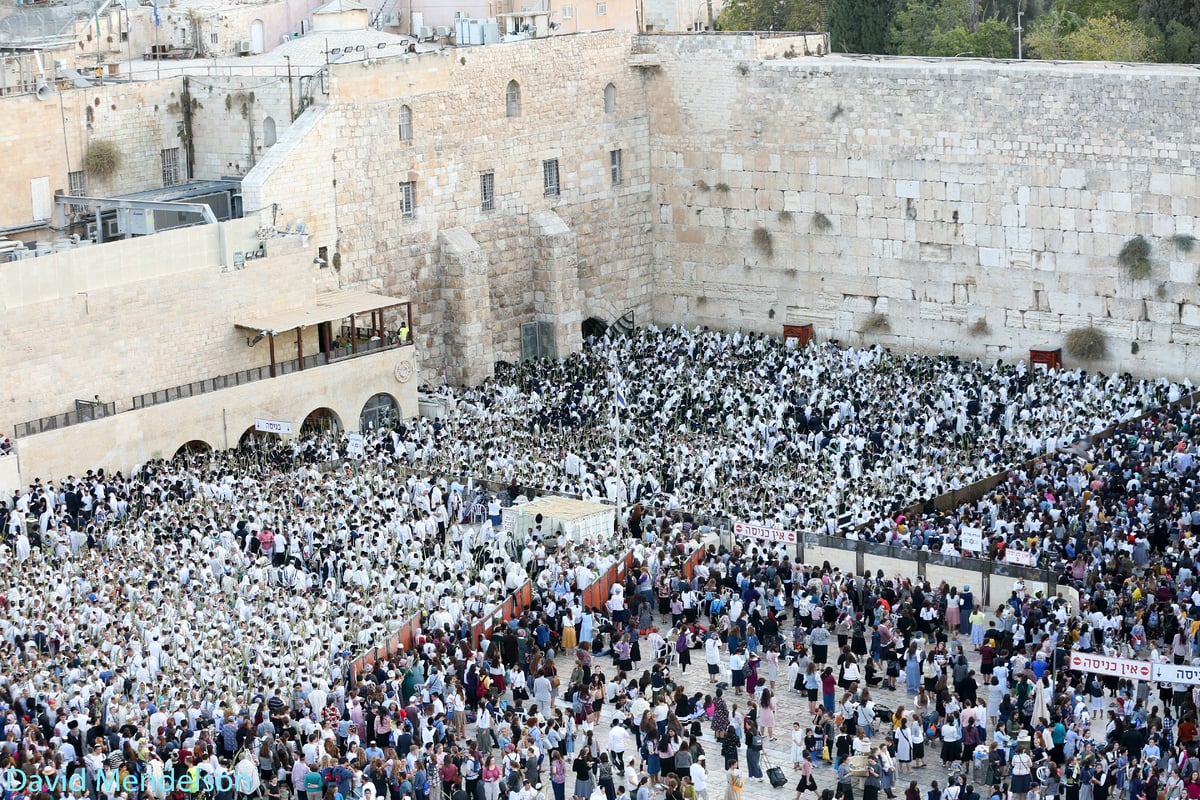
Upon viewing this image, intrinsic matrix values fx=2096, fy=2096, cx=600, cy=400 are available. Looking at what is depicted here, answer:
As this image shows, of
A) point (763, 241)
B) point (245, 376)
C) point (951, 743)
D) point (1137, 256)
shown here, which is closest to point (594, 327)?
point (763, 241)

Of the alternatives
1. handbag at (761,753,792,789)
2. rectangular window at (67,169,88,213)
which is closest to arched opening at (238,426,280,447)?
rectangular window at (67,169,88,213)

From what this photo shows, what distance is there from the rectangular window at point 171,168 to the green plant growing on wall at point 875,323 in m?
15.4

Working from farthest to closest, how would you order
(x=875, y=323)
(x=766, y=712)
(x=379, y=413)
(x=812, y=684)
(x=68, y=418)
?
(x=875, y=323) < (x=379, y=413) < (x=68, y=418) < (x=812, y=684) < (x=766, y=712)

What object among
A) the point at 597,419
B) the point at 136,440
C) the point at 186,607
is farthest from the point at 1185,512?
the point at 136,440

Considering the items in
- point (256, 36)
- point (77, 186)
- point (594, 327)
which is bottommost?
point (594, 327)

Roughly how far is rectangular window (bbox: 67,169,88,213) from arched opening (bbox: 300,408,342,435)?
715 cm

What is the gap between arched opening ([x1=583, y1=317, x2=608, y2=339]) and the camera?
48156 millimetres

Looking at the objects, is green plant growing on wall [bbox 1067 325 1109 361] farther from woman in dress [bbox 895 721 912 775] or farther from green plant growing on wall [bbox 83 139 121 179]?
green plant growing on wall [bbox 83 139 121 179]

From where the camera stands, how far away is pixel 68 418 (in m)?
36.5

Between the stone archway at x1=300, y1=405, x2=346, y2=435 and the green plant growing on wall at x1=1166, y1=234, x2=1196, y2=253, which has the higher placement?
the green plant growing on wall at x1=1166, y1=234, x2=1196, y2=253

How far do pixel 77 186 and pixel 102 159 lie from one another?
0.77 meters

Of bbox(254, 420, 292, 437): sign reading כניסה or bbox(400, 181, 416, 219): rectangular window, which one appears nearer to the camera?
bbox(254, 420, 292, 437): sign reading כניסה

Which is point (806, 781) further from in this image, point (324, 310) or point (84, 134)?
point (84, 134)

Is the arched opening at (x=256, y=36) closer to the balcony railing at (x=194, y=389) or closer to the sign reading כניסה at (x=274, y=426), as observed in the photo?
the balcony railing at (x=194, y=389)
